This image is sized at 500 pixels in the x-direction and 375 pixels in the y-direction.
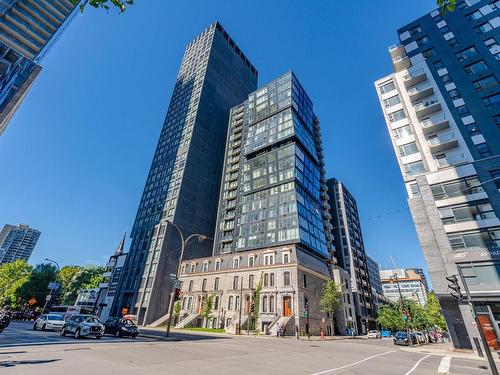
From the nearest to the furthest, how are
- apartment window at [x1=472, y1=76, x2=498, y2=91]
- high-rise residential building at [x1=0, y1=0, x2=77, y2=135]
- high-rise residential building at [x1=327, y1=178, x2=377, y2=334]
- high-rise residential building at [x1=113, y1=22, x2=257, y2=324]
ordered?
Answer: apartment window at [x1=472, y1=76, x2=498, y2=91]
high-rise residential building at [x1=0, y1=0, x2=77, y2=135]
high-rise residential building at [x1=113, y1=22, x2=257, y2=324]
high-rise residential building at [x1=327, y1=178, x2=377, y2=334]

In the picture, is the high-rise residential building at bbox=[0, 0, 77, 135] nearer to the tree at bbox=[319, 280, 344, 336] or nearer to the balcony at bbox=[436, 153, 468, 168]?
the balcony at bbox=[436, 153, 468, 168]

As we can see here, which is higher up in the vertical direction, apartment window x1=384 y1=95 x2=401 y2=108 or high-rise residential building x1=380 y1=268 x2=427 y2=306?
apartment window x1=384 y1=95 x2=401 y2=108

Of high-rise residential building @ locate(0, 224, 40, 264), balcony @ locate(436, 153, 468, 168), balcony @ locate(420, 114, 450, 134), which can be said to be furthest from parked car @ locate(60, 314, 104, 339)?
high-rise residential building @ locate(0, 224, 40, 264)

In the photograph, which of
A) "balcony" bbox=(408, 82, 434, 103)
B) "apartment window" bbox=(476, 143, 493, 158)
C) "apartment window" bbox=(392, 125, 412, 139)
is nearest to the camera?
"apartment window" bbox=(476, 143, 493, 158)

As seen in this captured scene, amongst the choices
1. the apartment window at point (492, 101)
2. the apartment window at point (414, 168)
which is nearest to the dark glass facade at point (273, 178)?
the apartment window at point (414, 168)

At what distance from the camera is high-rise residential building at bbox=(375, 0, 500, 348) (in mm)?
25297

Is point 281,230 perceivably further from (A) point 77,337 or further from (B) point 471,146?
(A) point 77,337

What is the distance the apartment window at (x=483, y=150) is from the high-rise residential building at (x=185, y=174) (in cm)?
5876

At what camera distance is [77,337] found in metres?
17.1

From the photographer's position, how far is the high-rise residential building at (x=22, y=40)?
52938 mm

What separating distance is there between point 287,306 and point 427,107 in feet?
123

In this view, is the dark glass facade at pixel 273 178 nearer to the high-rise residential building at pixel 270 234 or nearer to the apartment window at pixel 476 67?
the high-rise residential building at pixel 270 234

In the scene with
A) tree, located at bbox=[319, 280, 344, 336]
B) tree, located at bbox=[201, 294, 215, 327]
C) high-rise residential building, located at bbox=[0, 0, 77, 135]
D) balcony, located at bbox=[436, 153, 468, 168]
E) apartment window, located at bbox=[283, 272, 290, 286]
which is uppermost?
high-rise residential building, located at bbox=[0, 0, 77, 135]

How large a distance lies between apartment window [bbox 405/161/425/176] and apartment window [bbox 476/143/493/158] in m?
5.94
